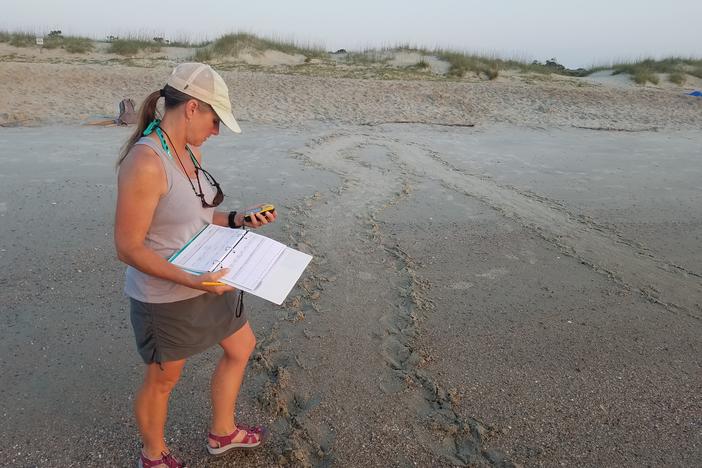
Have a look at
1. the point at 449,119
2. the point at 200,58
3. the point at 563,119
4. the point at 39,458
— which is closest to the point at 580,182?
the point at 449,119

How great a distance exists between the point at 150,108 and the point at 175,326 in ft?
2.73

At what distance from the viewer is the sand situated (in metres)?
2.86

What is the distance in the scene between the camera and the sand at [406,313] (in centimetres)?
286

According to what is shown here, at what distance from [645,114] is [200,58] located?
48.2 feet

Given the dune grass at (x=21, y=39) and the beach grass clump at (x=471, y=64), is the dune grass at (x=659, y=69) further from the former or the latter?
the dune grass at (x=21, y=39)

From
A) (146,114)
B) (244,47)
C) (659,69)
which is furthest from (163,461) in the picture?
(659,69)

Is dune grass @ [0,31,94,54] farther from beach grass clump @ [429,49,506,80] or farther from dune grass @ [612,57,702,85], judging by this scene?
dune grass @ [612,57,702,85]

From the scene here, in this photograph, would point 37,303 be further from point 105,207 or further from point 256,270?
point 256,270

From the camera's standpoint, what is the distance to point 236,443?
8.56 feet

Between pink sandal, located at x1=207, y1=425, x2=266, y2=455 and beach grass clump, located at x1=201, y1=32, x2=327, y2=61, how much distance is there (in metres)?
19.4

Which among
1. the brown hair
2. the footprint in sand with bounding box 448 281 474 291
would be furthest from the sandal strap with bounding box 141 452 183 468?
the footprint in sand with bounding box 448 281 474 291

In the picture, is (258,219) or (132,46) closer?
(258,219)

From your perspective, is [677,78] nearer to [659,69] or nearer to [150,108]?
[659,69]

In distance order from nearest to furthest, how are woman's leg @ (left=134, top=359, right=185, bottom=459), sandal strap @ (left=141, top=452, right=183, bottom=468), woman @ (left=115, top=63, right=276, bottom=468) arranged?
woman @ (left=115, top=63, right=276, bottom=468), woman's leg @ (left=134, top=359, right=185, bottom=459), sandal strap @ (left=141, top=452, right=183, bottom=468)
